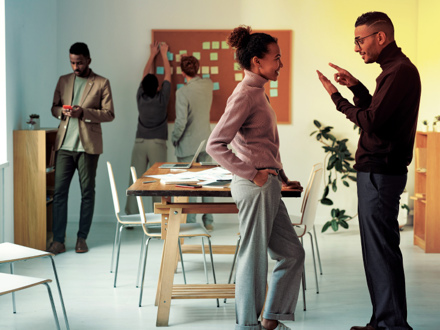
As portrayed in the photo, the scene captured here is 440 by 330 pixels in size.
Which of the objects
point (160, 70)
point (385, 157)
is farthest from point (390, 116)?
point (160, 70)

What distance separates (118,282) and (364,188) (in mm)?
2022

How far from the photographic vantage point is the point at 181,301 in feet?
12.9

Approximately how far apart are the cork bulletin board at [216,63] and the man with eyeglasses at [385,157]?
11.1 feet

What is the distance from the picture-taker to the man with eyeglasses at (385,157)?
3.03 m

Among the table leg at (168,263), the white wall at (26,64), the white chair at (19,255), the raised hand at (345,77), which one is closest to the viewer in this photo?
the white chair at (19,255)

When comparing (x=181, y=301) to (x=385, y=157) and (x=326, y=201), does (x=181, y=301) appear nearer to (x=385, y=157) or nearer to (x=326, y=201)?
(x=385, y=157)

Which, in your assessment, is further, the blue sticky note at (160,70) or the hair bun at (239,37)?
the blue sticky note at (160,70)

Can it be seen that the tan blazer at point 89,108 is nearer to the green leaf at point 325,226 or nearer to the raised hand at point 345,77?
the green leaf at point 325,226

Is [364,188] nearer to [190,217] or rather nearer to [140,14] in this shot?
[190,217]

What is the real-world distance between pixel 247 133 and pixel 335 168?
3358 mm

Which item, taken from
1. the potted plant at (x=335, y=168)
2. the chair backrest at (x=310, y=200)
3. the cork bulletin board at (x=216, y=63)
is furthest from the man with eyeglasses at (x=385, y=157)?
the cork bulletin board at (x=216, y=63)

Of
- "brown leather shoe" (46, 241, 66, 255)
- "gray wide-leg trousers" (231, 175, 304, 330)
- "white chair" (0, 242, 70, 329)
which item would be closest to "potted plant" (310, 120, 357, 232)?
"brown leather shoe" (46, 241, 66, 255)

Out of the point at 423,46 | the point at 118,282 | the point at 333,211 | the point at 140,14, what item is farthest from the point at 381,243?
the point at 140,14

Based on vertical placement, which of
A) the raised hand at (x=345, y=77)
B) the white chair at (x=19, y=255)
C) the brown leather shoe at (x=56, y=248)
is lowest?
the brown leather shoe at (x=56, y=248)
